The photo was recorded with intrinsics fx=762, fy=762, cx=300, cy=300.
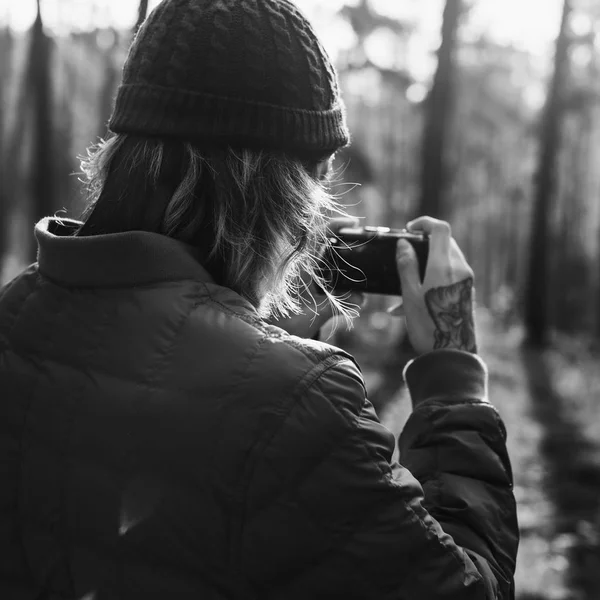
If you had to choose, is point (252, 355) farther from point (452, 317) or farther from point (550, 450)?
point (550, 450)

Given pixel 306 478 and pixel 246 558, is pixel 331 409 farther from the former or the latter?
pixel 246 558

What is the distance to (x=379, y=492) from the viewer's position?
4.15 ft

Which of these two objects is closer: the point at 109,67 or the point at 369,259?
the point at 369,259

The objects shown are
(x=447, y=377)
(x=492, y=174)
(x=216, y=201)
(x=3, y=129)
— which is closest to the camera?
(x=216, y=201)

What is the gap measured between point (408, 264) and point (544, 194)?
13114 mm

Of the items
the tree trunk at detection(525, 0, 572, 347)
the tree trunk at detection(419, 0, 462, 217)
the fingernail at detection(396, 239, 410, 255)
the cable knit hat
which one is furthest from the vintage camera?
the tree trunk at detection(525, 0, 572, 347)

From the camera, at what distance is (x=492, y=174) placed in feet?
91.8

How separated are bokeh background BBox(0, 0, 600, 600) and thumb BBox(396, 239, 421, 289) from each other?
0.21 m

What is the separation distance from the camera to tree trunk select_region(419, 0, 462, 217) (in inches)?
439

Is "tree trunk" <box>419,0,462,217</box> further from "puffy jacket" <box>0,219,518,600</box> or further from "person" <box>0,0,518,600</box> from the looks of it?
"puffy jacket" <box>0,219,518,600</box>

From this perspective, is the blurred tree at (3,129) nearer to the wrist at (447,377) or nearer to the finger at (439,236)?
→ the finger at (439,236)

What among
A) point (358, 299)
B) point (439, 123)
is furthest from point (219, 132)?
point (439, 123)

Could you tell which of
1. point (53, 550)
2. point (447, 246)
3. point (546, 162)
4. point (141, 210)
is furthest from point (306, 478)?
point (546, 162)

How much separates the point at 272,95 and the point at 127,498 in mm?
781
